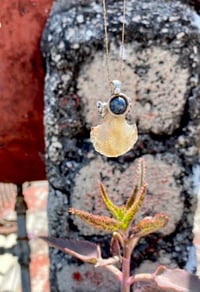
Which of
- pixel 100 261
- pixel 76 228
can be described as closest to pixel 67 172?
pixel 76 228

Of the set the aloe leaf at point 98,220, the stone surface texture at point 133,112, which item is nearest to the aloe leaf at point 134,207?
the aloe leaf at point 98,220

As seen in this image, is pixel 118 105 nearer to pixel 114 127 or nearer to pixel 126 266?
pixel 114 127

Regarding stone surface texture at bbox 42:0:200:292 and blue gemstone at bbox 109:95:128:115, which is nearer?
blue gemstone at bbox 109:95:128:115

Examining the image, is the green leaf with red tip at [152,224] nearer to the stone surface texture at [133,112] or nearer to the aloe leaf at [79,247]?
the aloe leaf at [79,247]

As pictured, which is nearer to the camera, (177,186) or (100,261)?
(100,261)

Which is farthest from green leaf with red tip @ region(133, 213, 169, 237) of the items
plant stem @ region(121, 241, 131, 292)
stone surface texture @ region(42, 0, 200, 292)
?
stone surface texture @ region(42, 0, 200, 292)

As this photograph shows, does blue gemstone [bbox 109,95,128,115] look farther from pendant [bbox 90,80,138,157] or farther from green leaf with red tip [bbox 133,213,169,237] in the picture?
green leaf with red tip [bbox 133,213,169,237]

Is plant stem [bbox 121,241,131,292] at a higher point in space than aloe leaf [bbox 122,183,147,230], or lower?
lower

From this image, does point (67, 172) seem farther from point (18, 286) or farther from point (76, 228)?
point (18, 286)
